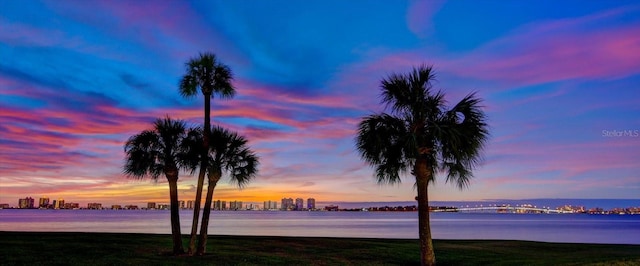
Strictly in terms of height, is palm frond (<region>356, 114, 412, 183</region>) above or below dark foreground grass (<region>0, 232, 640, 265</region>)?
above

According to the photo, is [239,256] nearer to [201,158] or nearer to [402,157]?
[201,158]

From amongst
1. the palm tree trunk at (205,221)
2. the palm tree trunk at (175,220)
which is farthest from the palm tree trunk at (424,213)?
the palm tree trunk at (175,220)

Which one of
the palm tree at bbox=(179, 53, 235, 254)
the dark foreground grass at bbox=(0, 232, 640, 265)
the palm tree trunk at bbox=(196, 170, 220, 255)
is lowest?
the dark foreground grass at bbox=(0, 232, 640, 265)

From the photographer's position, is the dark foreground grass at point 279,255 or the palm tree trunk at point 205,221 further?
the palm tree trunk at point 205,221

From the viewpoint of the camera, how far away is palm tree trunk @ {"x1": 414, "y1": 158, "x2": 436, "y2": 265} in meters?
21.9

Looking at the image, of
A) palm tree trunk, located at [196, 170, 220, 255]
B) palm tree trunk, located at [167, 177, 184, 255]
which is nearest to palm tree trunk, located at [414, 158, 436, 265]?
palm tree trunk, located at [196, 170, 220, 255]

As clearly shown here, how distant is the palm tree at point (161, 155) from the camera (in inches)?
1013

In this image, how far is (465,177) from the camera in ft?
73.8

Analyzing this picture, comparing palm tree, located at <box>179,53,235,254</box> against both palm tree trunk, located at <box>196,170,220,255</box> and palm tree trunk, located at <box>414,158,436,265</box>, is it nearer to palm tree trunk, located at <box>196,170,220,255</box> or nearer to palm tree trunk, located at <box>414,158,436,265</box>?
palm tree trunk, located at <box>196,170,220,255</box>

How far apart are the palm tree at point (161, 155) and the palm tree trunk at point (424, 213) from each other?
11.8 m

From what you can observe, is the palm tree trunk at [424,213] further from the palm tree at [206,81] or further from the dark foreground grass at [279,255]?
the palm tree at [206,81]

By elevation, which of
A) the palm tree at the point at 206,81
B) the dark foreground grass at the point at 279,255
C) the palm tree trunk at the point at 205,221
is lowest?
the dark foreground grass at the point at 279,255

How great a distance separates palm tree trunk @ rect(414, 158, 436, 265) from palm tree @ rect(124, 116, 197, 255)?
11768 mm

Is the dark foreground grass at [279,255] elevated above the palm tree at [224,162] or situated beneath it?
situated beneath
